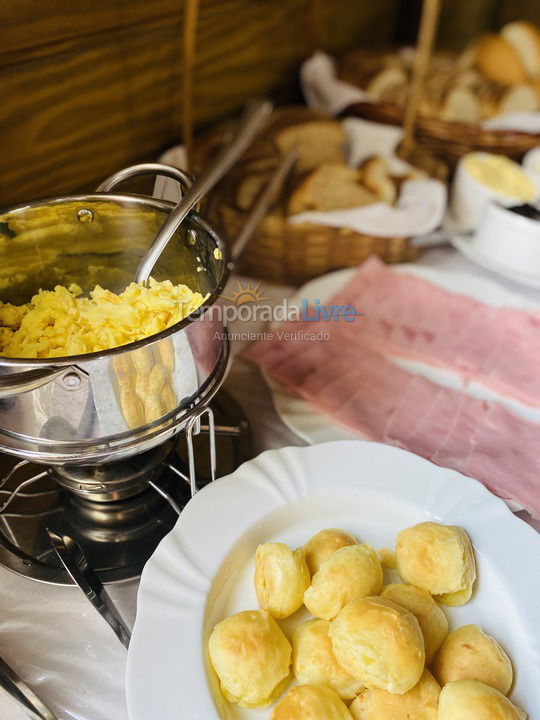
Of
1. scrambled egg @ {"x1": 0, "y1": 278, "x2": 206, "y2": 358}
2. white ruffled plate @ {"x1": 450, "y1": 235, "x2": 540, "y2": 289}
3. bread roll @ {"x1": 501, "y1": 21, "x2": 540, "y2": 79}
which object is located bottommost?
white ruffled plate @ {"x1": 450, "y1": 235, "x2": 540, "y2": 289}

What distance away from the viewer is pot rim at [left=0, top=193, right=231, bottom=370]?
43cm

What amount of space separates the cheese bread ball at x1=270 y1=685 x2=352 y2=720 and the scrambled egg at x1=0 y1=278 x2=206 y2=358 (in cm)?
32

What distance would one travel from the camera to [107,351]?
17.4 inches

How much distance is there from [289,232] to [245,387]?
0.92ft

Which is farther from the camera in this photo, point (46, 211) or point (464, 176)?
point (464, 176)

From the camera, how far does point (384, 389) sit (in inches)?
30.0

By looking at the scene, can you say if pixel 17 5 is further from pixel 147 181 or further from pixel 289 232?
pixel 289 232

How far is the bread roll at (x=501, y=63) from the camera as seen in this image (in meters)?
1.36

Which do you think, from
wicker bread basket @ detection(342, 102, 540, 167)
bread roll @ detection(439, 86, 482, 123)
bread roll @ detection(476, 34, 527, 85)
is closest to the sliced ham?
wicker bread basket @ detection(342, 102, 540, 167)

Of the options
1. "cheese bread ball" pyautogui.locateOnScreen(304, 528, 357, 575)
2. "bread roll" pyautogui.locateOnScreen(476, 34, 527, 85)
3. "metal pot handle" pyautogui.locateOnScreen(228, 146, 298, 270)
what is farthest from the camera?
"bread roll" pyautogui.locateOnScreen(476, 34, 527, 85)

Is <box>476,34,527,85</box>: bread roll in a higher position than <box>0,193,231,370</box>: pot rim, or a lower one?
higher

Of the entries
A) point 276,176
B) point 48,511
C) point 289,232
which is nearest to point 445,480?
point 48,511

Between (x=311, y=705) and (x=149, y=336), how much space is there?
0.29 metres

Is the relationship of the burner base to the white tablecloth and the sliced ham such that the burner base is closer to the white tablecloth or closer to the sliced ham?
the white tablecloth
